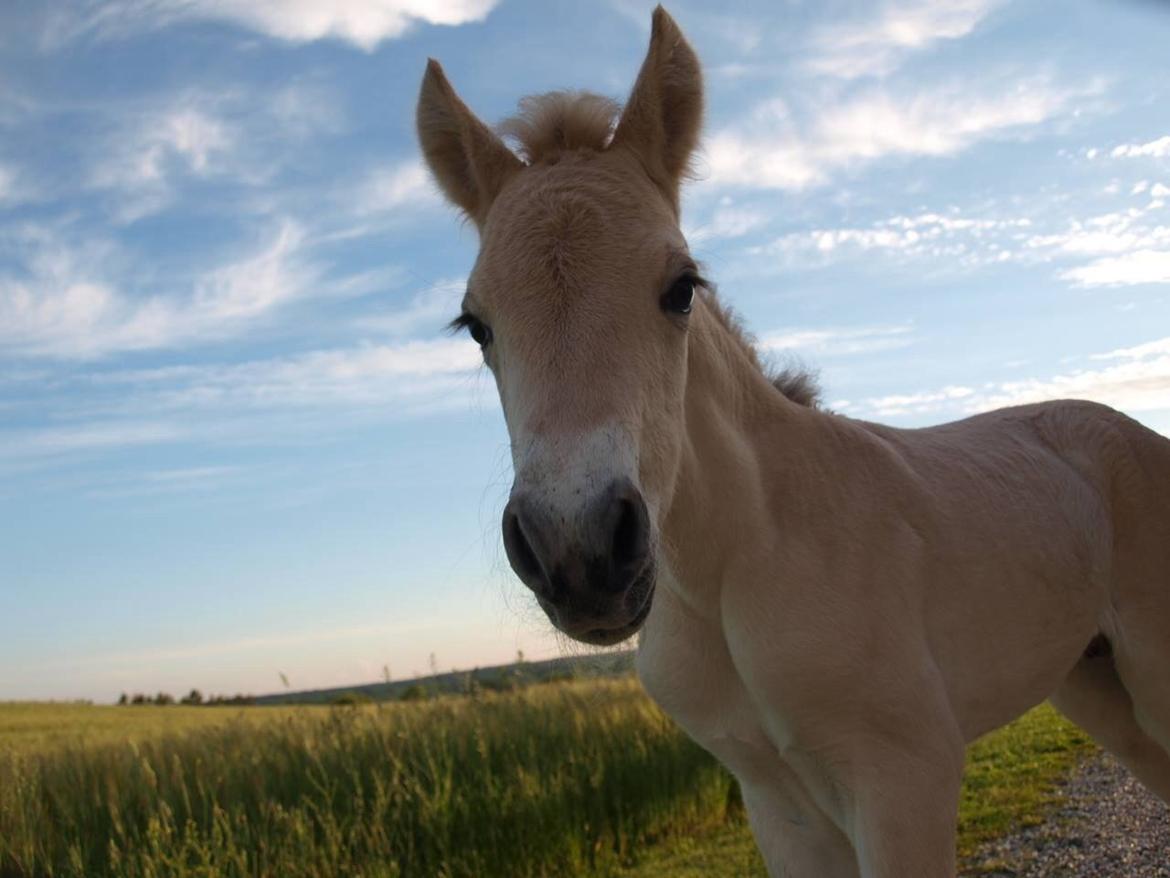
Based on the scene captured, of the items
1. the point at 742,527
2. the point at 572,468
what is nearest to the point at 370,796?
the point at 742,527

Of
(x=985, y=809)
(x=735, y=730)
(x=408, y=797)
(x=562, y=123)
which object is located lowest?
(x=985, y=809)

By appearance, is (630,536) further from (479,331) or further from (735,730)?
(735,730)

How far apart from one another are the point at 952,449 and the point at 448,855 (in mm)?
5345

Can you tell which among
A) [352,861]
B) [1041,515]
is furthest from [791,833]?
[352,861]

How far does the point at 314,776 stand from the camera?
26.9 ft

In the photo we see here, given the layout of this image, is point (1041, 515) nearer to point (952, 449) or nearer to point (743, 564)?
point (952, 449)

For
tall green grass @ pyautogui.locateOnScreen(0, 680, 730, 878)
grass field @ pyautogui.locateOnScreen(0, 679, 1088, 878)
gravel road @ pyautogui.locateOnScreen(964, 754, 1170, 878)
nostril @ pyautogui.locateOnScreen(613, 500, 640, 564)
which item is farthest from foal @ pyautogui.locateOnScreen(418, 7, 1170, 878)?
tall green grass @ pyautogui.locateOnScreen(0, 680, 730, 878)

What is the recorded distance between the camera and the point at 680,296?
3078mm

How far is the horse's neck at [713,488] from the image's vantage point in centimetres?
341

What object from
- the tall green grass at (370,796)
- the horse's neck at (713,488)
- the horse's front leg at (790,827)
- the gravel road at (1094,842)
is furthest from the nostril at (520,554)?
the gravel road at (1094,842)

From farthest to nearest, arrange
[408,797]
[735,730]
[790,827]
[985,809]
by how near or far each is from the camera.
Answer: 1. [985,809]
2. [408,797]
3. [790,827]
4. [735,730]

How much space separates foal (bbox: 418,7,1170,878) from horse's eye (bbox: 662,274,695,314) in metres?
0.01

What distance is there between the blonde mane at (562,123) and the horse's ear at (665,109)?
2.6 inches

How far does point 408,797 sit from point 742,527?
547 cm
